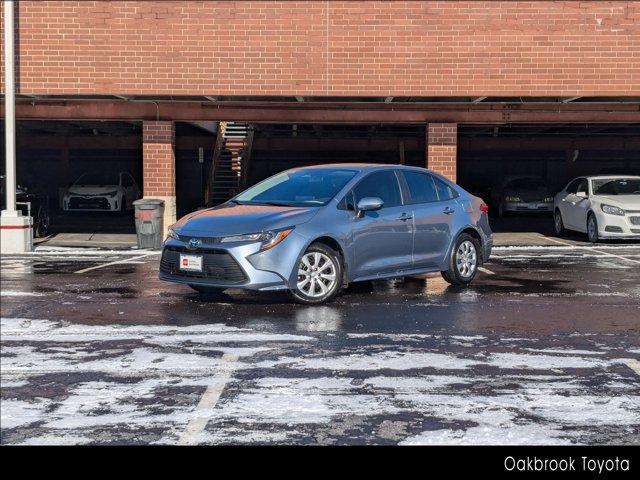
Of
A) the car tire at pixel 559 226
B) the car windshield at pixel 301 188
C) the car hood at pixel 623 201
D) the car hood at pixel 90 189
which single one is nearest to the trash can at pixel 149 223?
the car windshield at pixel 301 188

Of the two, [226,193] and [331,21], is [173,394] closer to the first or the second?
[331,21]

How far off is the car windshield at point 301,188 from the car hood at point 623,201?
10235 mm

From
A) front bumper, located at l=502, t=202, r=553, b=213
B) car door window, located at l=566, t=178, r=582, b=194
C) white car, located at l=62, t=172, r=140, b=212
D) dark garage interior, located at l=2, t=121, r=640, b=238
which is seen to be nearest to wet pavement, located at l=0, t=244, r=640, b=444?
car door window, located at l=566, t=178, r=582, b=194

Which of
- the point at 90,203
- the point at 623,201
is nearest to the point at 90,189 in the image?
the point at 90,203

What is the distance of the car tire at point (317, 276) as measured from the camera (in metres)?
10.8

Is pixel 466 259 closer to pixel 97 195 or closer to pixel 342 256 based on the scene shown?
pixel 342 256

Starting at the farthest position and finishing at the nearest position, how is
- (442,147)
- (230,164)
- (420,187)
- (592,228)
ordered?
(230,164)
(442,147)
(592,228)
(420,187)

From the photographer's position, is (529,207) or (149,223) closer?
(149,223)

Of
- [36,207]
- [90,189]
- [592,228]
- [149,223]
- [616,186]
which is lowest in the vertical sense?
[592,228]

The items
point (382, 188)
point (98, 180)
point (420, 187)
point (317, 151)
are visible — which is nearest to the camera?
point (382, 188)

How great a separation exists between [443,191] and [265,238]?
3257 millimetres

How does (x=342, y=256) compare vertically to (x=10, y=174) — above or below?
below

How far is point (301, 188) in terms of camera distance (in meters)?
11.8

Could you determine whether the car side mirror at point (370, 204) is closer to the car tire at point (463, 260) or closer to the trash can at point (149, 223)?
the car tire at point (463, 260)
